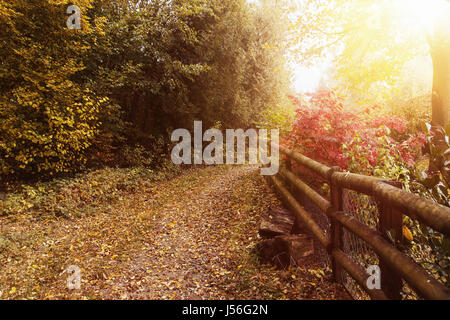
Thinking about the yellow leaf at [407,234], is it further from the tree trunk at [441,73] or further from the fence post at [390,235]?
the tree trunk at [441,73]

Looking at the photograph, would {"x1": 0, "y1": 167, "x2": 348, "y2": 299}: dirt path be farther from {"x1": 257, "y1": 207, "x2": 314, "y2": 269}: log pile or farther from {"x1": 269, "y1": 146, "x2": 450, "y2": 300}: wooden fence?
{"x1": 269, "y1": 146, "x2": 450, "y2": 300}: wooden fence

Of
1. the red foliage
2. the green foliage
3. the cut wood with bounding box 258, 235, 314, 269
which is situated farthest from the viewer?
the green foliage

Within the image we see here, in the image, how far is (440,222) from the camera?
180 cm

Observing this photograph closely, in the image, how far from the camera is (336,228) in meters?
3.59

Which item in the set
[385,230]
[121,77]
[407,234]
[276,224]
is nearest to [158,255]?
[276,224]

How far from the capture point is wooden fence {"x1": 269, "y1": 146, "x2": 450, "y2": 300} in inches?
75.2

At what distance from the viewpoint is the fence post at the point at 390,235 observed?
8.27 feet

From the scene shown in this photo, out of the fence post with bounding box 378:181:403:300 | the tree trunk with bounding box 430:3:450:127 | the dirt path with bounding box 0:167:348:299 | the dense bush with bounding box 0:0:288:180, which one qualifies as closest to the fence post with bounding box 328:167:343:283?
the dirt path with bounding box 0:167:348:299

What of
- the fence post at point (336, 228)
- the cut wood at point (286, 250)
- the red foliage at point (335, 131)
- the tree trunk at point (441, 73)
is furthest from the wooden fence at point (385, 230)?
the tree trunk at point (441, 73)

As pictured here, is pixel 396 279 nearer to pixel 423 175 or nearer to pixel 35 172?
pixel 423 175

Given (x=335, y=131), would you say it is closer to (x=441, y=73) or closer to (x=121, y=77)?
(x=441, y=73)

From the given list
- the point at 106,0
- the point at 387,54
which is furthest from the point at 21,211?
the point at 387,54

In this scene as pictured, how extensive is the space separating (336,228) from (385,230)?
3.34 ft

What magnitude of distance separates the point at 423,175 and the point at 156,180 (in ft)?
33.6
